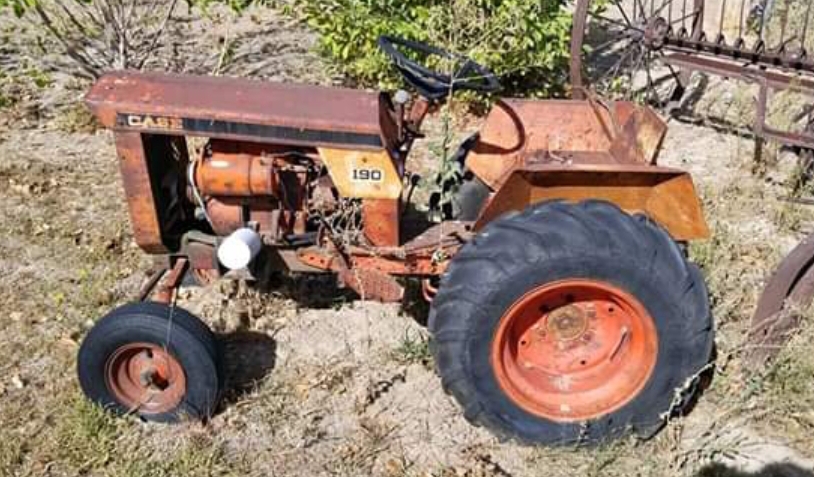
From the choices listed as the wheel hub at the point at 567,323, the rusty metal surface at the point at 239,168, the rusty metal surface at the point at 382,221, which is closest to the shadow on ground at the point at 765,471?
the wheel hub at the point at 567,323

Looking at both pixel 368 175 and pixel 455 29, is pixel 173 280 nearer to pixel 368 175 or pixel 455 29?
pixel 368 175

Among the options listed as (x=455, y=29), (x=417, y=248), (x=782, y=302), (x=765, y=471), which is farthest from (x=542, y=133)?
(x=455, y=29)

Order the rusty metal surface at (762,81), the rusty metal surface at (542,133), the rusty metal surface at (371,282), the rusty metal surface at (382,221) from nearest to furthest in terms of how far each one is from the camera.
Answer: the rusty metal surface at (382,221)
the rusty metal surface at (371,282)
the rusty metal surface at (542,133)
the rusty metal surface at (762,81)

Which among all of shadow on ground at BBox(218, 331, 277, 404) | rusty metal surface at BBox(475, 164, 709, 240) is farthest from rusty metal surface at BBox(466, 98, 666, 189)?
shadow on ground at BBox(218, 331, 277, 404)

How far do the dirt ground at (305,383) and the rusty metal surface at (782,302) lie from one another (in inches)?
4.4

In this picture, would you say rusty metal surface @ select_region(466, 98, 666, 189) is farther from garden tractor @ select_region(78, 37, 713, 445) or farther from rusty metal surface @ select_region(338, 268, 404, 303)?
rusty metal surface @ select_region(338, 268, 404, 303)

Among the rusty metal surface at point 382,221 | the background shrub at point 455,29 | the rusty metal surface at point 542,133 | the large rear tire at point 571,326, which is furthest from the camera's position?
the background shrub at point 455,29

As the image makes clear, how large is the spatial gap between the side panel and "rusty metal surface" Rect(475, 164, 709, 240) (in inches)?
14.6

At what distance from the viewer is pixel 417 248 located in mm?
3520

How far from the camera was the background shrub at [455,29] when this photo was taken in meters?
6.05

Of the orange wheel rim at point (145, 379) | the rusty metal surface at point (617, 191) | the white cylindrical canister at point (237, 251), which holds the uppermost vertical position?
the rusty metal surface at point (617, 191)

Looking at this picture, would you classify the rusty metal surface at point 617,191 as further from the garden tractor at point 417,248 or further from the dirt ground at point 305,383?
the dirt ground at point 305,383

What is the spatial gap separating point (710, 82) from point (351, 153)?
5.23 metres

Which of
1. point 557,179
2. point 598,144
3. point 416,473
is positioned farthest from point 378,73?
point 416,473
